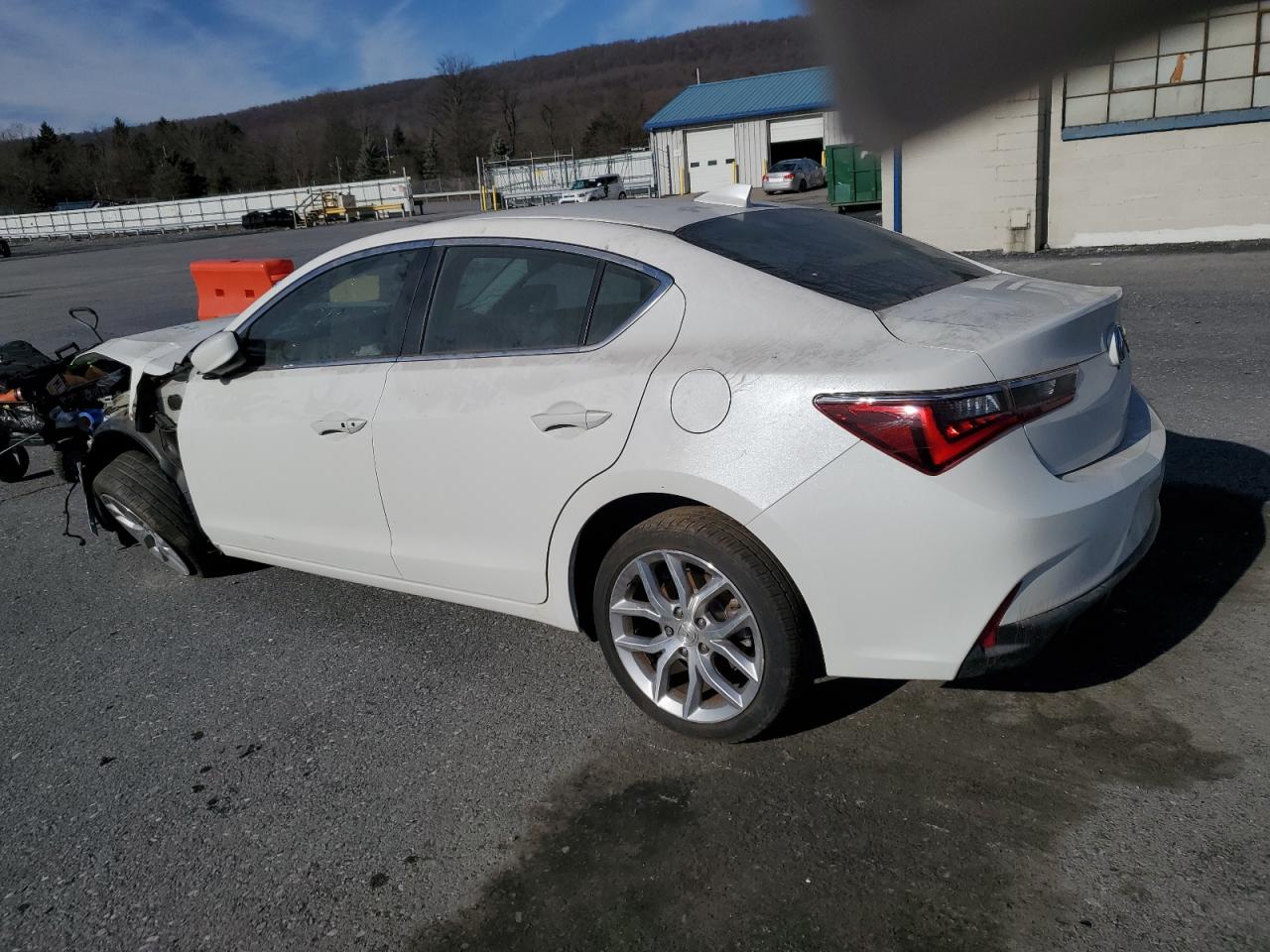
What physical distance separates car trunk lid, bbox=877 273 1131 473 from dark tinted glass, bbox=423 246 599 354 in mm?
1029

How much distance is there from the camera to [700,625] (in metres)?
2.97

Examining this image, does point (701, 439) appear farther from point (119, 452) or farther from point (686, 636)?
point (119, 452)

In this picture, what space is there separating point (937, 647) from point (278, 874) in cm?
188

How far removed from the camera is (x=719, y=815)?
2748mm

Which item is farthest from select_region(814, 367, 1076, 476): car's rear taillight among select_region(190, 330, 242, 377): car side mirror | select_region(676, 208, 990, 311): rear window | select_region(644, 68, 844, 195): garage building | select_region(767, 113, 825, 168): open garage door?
select_region(644, 68, 844, 195): garage building

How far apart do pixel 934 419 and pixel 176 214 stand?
73774mm

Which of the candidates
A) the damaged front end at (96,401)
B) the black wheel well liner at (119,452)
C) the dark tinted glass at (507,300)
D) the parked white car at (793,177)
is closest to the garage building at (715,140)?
the parked white car at (793,177)

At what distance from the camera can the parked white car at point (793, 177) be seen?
39375 millimetres

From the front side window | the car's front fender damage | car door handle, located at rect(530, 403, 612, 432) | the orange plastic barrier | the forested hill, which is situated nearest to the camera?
car door handle, located at rect(530, 403, 612, 432)

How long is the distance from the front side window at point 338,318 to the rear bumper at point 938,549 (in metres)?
1.78

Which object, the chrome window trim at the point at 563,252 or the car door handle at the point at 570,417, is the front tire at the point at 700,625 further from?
the chrome window trim at the point at 563,252

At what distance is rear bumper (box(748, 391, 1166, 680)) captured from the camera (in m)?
2.52

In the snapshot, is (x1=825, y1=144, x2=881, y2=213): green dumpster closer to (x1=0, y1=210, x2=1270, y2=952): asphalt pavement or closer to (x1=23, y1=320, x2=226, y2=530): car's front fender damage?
(x1=23, y1=320, x2=226, y2=530): car's front fender damage

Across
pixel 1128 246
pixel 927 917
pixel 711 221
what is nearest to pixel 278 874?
pixel 927 917
